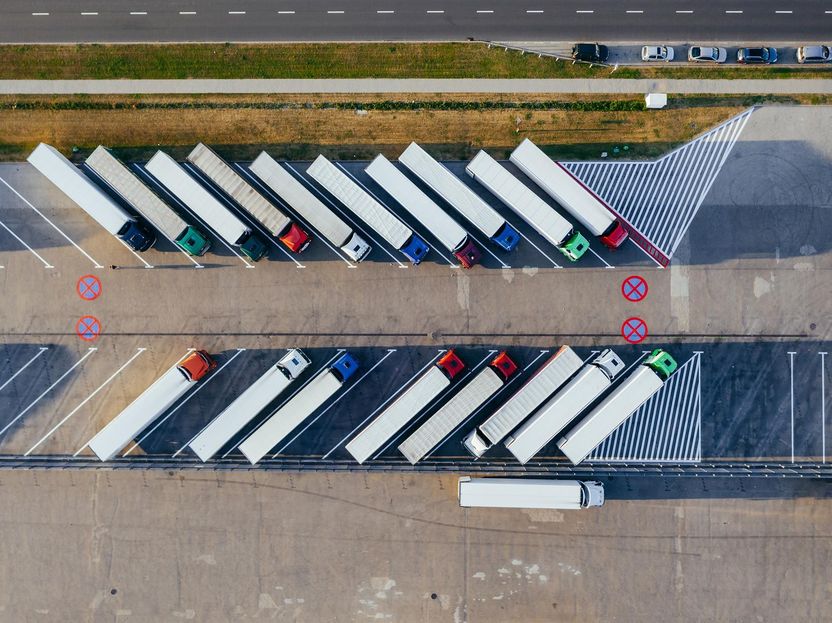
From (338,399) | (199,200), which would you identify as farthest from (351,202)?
(338,399)

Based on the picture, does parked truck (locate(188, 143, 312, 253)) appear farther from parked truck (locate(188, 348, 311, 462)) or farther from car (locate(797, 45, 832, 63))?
car (locate(797, 45, 832, 63))

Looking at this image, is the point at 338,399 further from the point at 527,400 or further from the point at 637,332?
the point at 637,332

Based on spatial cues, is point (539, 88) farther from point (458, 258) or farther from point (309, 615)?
point (309, 615)

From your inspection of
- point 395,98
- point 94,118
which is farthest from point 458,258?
point 94,118

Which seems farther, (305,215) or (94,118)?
(94,118)

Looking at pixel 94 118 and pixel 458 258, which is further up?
pixel 94 118

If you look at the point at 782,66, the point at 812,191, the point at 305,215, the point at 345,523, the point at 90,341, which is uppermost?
the point at 782,66
